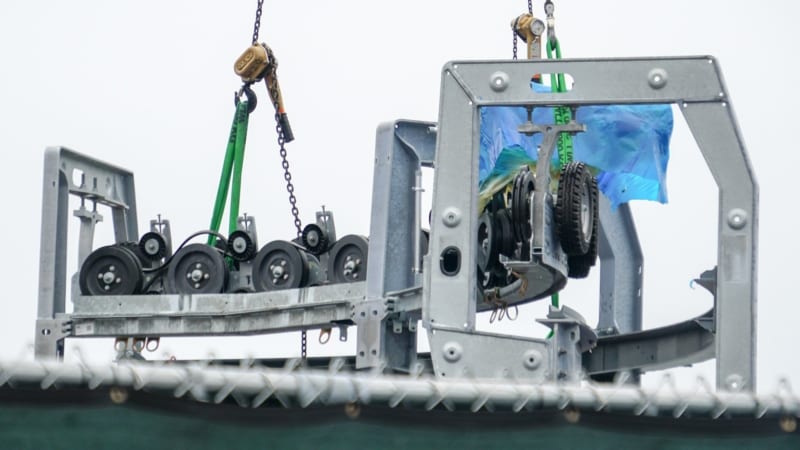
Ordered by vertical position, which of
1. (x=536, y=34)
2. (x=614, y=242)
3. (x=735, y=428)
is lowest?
(x=735, y=428)

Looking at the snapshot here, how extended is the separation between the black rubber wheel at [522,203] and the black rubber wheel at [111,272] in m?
4.37

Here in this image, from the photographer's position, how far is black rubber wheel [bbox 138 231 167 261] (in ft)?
52.7

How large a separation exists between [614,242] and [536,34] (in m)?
2.52

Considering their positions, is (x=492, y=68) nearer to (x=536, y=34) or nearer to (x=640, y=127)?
(x=640, y=127)

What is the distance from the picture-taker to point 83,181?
1623 cm

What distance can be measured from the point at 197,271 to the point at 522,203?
418cm

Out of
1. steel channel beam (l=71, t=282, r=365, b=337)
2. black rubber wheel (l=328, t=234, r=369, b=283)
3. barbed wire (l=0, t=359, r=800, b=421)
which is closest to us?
barbed wire (l=0, t=359, r=800, b=421)

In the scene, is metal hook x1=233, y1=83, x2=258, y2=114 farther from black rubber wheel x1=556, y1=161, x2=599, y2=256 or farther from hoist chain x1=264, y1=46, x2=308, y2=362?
black rubber wheel x1=556, y1=161, x2=599, y2=256

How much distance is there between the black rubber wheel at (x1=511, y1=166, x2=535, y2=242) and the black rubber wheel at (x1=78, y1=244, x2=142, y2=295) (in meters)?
4.37

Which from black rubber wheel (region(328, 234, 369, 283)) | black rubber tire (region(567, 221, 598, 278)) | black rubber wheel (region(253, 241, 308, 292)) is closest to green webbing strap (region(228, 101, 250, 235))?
black rubber wheel (region(253, 241, 308, 292))

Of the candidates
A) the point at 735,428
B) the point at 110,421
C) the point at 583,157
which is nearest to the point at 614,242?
the point at 583,157

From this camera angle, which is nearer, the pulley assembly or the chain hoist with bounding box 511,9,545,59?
the pulley assembly

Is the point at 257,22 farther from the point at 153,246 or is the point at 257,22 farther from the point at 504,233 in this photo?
the point at 504,233

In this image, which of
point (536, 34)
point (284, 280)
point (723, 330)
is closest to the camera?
point (723, 330)
